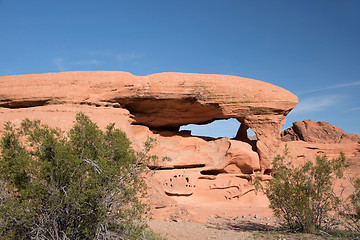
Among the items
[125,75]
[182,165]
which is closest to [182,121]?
[182,165]

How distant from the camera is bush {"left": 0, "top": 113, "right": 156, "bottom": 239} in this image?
193 inches

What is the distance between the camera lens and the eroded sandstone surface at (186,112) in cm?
1328

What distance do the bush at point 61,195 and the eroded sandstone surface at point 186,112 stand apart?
22.8 ft

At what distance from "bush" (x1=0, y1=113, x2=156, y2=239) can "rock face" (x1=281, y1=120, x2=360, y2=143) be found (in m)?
18.3

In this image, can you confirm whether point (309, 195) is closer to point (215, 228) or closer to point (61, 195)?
point (215, 228)

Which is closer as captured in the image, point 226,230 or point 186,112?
point 226,230

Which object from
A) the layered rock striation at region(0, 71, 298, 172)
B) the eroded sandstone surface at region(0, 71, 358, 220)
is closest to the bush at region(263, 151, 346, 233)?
the eroded sandstone surface at region(0, 71, 358, 220)

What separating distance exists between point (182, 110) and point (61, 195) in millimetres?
10631

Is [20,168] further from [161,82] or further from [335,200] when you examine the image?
[161,82]

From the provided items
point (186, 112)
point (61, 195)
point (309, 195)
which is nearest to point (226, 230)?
point (309, 195)

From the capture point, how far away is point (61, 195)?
16.7 ft

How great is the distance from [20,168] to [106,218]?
1.75 metres

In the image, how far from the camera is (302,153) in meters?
16.1

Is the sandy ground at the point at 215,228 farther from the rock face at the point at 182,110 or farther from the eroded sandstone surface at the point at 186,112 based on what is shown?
the rock face at the point at 182,110
